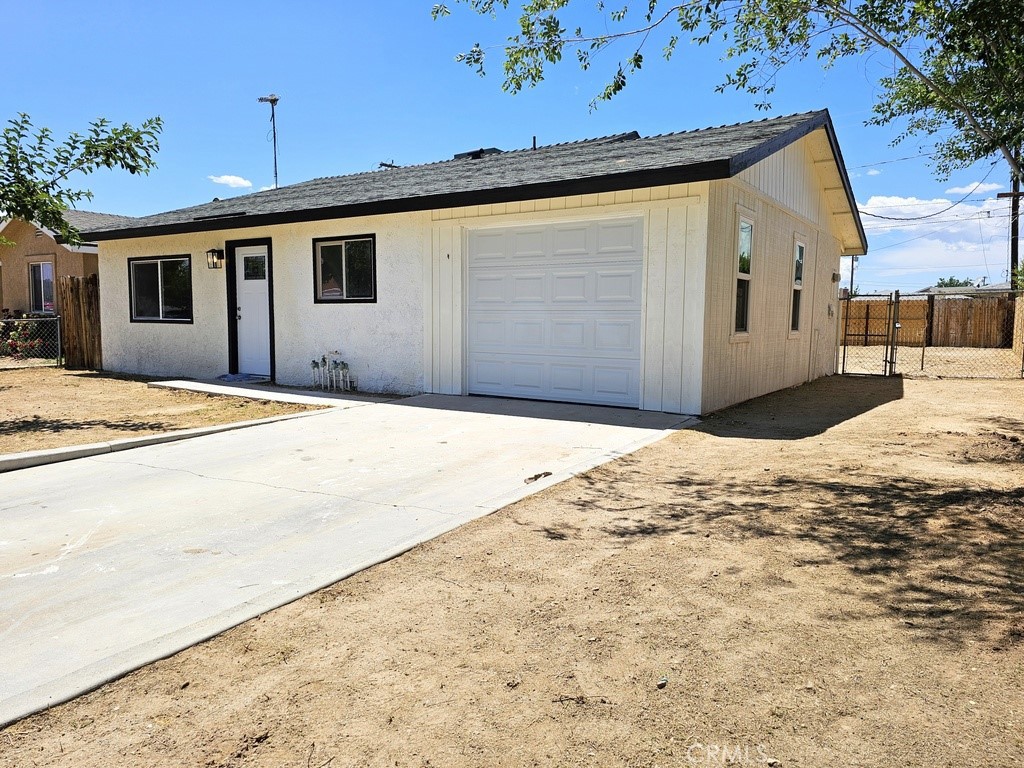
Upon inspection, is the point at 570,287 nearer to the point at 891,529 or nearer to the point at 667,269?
the point at 667,269

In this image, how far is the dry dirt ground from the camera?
2088 millimetres

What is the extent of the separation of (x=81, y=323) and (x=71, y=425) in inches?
352

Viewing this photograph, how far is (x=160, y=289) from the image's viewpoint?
13.6 metres

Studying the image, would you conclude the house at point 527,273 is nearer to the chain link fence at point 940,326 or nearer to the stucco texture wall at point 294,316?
the stucco texture wall at point 294,316

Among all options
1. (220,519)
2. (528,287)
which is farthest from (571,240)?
(220,519)

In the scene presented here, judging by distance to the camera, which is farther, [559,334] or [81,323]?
[81,323]

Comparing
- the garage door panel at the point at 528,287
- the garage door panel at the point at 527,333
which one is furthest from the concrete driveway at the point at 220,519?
the garage door panel at the point at 528,287

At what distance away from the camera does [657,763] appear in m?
2.00

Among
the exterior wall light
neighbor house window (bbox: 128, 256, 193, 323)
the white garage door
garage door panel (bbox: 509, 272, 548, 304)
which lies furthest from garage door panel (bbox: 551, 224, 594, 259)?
neighbor house window (bbox: 128, 256, 193, 323)

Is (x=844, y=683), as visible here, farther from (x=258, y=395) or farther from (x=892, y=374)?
(x=892, y=374)

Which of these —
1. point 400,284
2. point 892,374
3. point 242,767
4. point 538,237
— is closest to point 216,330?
point 400,284

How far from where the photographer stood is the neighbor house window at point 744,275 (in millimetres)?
9250

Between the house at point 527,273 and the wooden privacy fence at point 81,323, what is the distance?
1.19 m

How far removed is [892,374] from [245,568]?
52.0ft
